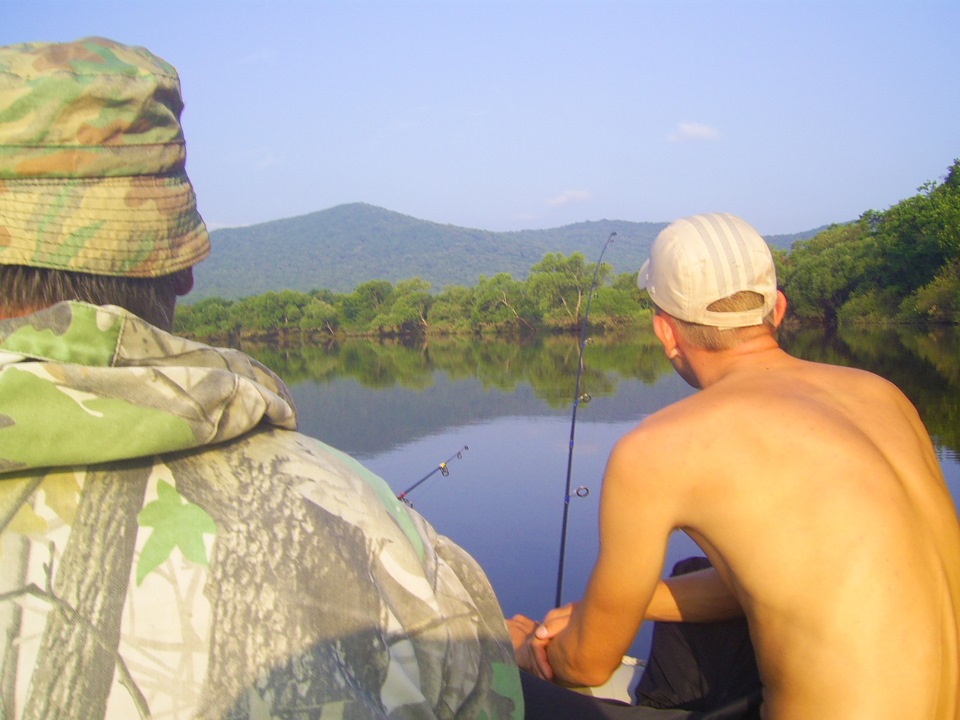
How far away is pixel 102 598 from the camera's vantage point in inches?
31.1

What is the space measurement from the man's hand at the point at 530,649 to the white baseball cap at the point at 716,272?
0.81 m

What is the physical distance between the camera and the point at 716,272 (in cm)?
157

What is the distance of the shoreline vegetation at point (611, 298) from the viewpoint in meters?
24.9

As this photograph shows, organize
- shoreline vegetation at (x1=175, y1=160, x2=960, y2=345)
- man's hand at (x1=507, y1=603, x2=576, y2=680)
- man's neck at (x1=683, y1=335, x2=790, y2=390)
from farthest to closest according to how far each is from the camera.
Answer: shoreline vegetation at (x1=175, y1=160, x2=960, y2=345) < man's hand at (x1=507, y1=603, x2=576, y2=680) < man's neck at (x1=683, y1=335, x2=790, y2=390)

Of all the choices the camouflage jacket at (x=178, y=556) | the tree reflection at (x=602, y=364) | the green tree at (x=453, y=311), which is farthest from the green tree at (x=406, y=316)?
the camouflage jacket at (x=178, y=556)

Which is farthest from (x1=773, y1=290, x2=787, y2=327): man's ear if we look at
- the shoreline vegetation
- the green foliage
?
the green foliage

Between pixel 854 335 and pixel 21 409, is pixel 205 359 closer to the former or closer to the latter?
pixel 21 409

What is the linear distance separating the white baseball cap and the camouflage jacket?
0.86 m

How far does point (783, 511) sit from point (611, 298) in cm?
2762

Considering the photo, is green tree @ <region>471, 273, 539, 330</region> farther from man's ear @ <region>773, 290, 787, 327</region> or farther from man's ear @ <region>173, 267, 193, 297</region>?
man's ear @ <region>173, 267, 193, 297</region>

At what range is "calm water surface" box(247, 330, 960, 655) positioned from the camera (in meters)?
4.84

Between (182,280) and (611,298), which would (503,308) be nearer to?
(611,298)

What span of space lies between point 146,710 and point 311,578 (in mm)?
197

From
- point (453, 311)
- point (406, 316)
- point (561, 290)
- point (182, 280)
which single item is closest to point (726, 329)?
point (182, 280)
